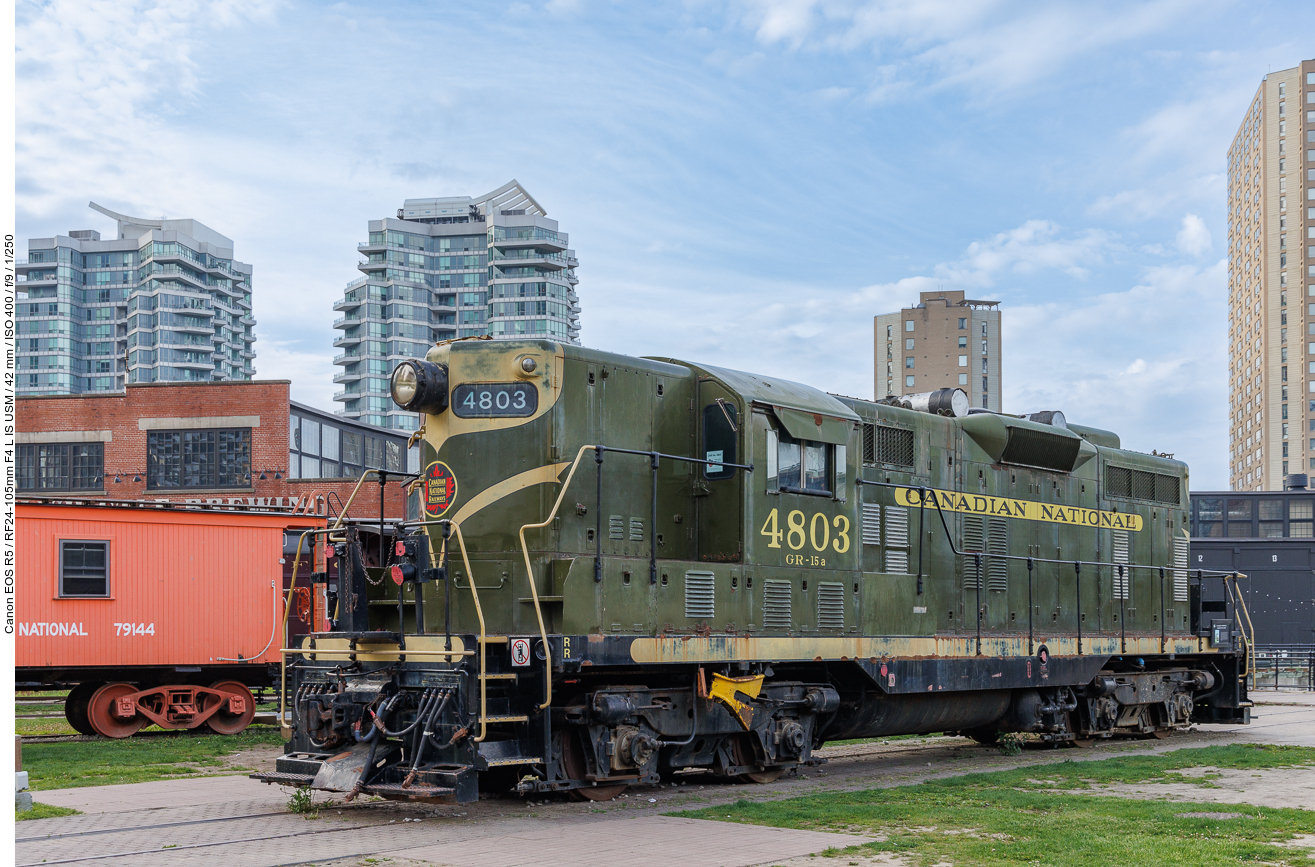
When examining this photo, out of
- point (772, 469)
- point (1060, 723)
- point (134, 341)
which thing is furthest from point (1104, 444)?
point (134, 341)

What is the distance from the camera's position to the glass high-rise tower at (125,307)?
15362 cm

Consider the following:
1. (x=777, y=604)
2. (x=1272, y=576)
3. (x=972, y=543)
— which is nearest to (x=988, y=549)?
(x=972, y=543)

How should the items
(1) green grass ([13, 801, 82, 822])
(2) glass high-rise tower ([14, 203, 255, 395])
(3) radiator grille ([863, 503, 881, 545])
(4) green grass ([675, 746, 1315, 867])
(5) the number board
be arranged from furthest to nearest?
(2) glass high-rise tower ([14, 203, 255, 395])
(3) radiator grille ([863, 503, 881, 545])
(5) the number board
(1) green grass ([13, 801, 82, 822])
(4) green grass ([675, 746, 1315, 867])

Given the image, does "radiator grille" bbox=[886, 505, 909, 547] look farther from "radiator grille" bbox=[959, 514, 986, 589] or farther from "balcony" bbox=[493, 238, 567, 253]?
"balcony" bbox=[493, 238, 567, 253]

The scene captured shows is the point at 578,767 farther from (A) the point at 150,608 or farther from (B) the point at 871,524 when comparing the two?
(A) the point at 150,608

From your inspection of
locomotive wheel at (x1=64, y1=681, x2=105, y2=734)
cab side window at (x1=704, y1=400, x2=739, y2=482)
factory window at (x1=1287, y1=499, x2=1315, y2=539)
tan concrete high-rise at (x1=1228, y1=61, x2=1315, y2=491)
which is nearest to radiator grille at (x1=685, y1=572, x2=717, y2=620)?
cab side window at (x1=704, y1=400, x2=739, y2=482)

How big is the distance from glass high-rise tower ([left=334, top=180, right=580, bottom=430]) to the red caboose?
125211mm

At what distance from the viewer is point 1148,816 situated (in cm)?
973

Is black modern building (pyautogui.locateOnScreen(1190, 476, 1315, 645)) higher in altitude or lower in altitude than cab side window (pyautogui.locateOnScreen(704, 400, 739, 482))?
lower

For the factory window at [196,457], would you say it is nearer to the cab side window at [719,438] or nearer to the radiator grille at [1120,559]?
the radiator grille at [1120,559]

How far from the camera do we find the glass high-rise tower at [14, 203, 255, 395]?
504 feet

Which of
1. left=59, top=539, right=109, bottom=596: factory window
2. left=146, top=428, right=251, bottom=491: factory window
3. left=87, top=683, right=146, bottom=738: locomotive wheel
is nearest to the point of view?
left=59, top=539, right=109, bottom=596: factory window

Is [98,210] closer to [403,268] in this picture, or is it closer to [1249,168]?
[403,268]

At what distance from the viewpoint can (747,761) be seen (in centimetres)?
1195
